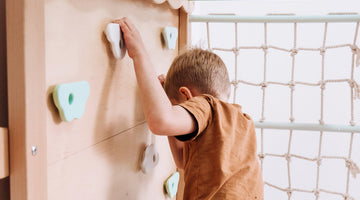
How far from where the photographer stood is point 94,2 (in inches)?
23.0

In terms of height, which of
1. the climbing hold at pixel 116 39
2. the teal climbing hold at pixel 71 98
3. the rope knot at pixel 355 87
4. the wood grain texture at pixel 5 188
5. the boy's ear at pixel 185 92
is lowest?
the wood grain texture at pixel 5 188

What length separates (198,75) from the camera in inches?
30.3

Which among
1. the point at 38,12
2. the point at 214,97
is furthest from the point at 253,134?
the point at 38,12

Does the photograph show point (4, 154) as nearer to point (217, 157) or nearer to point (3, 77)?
point (3, 77)

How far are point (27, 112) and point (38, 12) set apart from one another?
105mm

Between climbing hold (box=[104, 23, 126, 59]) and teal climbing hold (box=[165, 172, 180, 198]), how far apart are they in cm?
42

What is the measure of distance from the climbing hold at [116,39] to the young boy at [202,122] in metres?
0.01

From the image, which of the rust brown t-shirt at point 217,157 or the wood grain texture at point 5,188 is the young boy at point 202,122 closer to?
the rust brown t-shirt at point 217,157

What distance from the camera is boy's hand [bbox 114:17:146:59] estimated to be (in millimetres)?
657

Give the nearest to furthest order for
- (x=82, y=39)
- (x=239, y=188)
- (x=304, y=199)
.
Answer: (x=82, y=39) → (x=239, y=188) → (x=304, y=199)

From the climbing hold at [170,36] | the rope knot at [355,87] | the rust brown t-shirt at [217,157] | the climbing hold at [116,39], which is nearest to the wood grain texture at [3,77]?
the climbing hold at [116,39]

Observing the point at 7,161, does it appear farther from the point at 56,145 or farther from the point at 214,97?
the point at 214,97

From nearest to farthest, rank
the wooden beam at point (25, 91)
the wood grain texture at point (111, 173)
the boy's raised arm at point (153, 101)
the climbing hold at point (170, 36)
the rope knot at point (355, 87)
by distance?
the wooden beam at point (25, 91), the wood grain texture at point (111, 173), the boy's raised arm at point (153, 101), the climbing hold at point (170, 36), the rope knot at point (355, 87)

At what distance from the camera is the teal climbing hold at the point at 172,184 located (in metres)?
0.99
